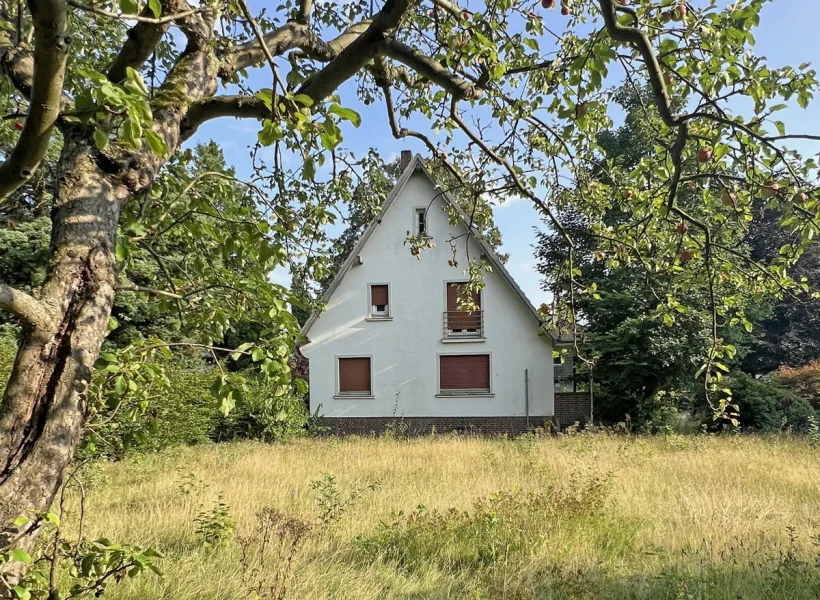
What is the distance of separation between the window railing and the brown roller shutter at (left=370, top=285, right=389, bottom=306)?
2284 mm

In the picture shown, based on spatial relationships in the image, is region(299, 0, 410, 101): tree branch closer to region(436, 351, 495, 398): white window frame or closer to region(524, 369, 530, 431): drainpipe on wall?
region(436, 351, 495, 398): white window frame

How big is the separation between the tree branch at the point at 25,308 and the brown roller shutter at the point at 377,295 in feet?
53.2

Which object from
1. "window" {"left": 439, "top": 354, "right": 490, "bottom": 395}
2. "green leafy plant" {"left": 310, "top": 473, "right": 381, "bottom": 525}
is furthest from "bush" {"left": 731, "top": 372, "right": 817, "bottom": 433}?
"green leafy plant" {"left": 310, "top": 473, "right": 381, "bottom": 525}

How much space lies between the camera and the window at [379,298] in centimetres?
1795

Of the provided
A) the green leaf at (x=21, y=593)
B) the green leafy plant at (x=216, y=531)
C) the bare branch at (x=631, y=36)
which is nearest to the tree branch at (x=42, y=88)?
the green leaf at (x=21, y=593)

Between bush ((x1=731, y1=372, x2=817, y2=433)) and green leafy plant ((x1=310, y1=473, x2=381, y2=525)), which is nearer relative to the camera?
green leafy plant ((x1=310, y1=473, x2=381, y2=525))

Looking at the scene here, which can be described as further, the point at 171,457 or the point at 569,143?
the point at 171,457

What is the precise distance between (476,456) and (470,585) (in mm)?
6608

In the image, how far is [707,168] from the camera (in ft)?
9.64

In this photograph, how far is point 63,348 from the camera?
72.5 inches

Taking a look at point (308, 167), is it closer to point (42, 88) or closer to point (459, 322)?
point (42, 88)

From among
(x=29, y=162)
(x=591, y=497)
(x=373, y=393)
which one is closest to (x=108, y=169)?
(x=29, y=162)

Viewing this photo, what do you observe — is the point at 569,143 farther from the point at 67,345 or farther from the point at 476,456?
the point at 476,456

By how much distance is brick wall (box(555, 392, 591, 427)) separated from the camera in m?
16.9
